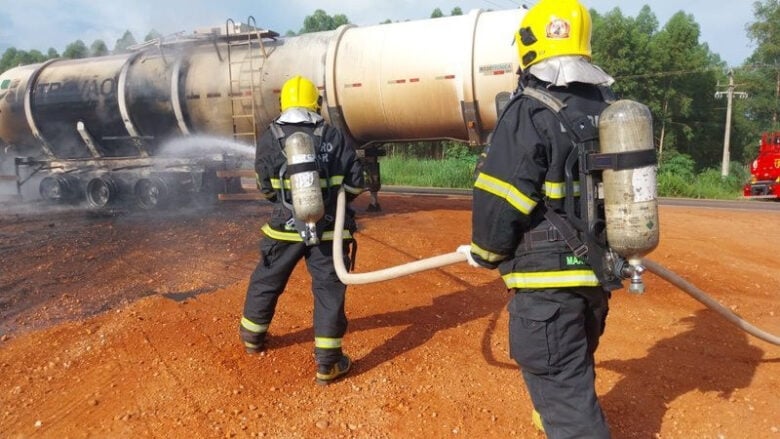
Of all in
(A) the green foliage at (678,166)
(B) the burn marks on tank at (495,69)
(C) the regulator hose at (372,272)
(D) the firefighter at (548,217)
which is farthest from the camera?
(A) the green foliage at (678,166)

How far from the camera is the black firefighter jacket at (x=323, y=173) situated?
3748mm

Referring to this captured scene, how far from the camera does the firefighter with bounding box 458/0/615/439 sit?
7.24ft

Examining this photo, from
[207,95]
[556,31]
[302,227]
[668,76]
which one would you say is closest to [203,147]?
[207,95]

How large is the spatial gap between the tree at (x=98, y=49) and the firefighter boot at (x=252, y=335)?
9.99m

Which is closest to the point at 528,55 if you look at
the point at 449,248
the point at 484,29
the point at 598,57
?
the point at 449,248

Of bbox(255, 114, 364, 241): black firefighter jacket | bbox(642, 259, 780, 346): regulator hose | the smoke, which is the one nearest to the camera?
bbox(642, 259, 780, 346): regulator hose

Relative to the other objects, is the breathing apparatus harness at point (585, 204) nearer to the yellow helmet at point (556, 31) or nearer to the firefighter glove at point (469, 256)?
the yellow helmet at point (556, 31)

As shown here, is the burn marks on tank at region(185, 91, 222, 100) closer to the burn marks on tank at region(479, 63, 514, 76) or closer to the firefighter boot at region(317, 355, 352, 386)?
the burn marks on tank at region(479, 63, 514, 76)

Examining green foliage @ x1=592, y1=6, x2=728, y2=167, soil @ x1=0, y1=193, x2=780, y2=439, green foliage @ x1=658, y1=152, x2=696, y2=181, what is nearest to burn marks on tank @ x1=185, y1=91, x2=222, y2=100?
soil @ x1=0, y1=193, x2=780, y2=439

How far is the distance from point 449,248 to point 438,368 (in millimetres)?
3456

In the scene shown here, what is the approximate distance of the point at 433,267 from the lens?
110 inches

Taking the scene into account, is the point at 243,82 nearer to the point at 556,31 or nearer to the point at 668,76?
the point at 556,31

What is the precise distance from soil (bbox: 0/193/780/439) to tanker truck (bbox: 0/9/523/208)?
2905 millimetres

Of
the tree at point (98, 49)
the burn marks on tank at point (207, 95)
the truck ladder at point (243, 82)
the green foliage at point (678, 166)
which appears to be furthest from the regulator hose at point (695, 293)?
the green foliage at point (678, 166)
